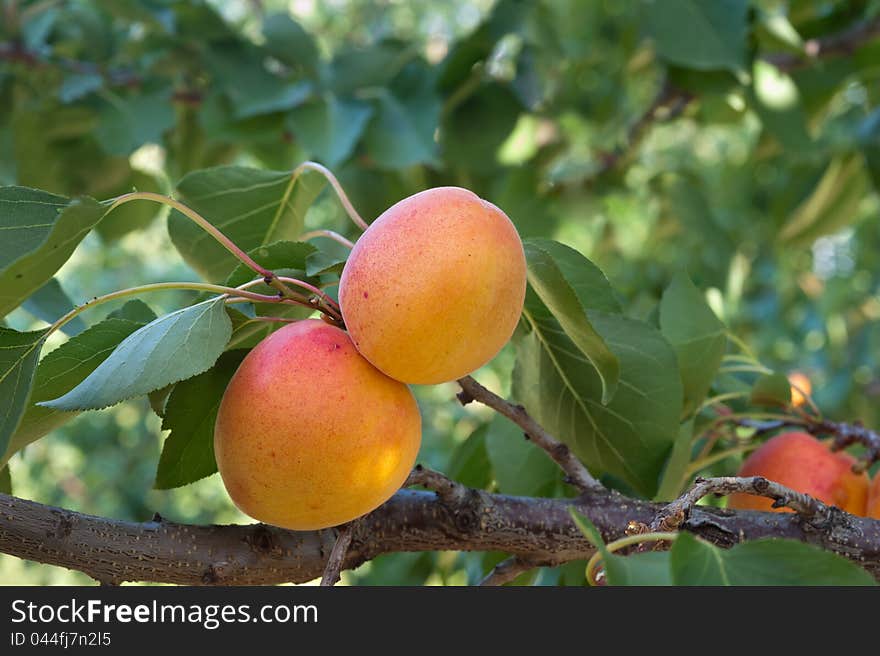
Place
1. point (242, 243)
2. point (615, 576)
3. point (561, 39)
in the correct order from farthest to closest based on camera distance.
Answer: point (561, 39) < point (242, 243) < point (615, 576)

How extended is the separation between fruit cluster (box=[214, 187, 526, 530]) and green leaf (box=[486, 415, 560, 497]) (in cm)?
28

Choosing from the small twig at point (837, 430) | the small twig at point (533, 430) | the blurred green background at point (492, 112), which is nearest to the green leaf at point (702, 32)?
the blurred green background at point (492, 112)

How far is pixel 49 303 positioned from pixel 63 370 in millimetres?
207

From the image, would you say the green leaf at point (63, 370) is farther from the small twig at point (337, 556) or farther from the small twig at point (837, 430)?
the small twig at point (837, 430)

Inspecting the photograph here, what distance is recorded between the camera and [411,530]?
636 mm

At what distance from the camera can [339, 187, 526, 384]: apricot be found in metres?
0.50

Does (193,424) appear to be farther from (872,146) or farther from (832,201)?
(832,201)

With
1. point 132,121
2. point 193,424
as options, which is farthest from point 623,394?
point 132,121

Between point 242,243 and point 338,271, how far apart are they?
185mm

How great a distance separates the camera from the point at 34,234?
1.86 ft

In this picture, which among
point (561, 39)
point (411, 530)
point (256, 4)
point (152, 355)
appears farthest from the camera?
point (256, 4)

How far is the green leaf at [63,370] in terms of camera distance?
552mm
